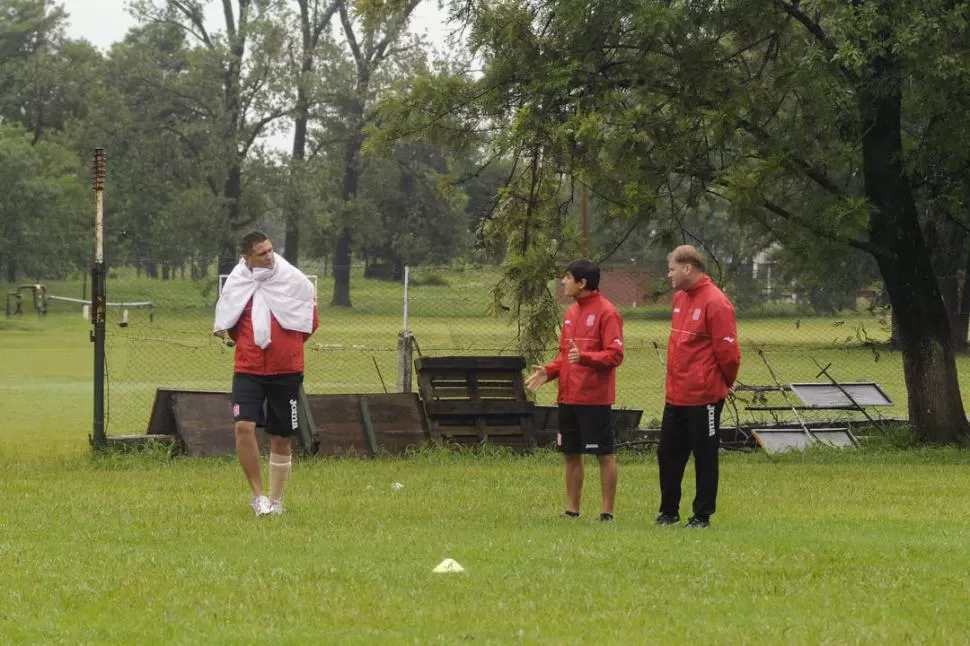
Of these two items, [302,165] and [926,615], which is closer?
[926,615]

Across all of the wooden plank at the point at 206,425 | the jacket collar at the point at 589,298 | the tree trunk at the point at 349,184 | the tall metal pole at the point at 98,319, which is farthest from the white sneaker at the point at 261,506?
the tree trunk at the point at 349,184

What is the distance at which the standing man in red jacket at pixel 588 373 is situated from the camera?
395 inches

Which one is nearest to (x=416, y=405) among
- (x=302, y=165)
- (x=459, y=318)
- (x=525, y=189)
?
(x=525, y=189)

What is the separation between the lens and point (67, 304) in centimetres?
5634

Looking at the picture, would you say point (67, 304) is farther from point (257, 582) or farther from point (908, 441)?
point (257, 582)

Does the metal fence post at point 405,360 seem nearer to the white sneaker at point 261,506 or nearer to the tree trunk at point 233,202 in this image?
the white sneaker at point 261,506

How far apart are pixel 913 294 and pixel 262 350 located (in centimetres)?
978

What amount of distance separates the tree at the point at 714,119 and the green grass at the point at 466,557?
117 inches

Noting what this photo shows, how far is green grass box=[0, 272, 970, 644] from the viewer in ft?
21.2

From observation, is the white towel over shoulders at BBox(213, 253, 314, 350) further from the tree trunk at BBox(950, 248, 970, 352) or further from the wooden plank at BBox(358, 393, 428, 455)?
the tree trunk at BBox(950, 248, 970, 352)

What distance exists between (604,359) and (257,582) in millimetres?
3325

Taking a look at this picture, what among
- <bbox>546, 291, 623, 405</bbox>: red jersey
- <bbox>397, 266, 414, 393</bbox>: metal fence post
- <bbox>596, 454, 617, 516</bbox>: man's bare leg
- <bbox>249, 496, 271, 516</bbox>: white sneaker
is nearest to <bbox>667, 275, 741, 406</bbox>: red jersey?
<bbox>546, 291, 623, 405</bbox>: red jersey

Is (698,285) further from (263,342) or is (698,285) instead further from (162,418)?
(162,418)

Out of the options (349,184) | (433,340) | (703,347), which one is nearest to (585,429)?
(703,347)
